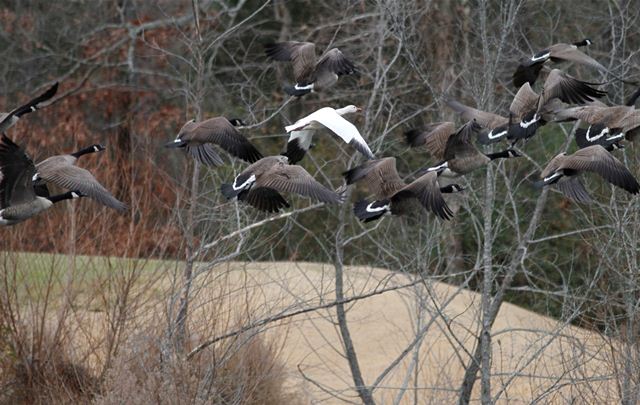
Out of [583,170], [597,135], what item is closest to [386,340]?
[597,135]

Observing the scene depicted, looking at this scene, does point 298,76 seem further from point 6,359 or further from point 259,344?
point 6,359

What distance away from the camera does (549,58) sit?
10.2 meters

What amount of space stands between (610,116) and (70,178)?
14.0 ft

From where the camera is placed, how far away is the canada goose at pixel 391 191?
27.7 feet

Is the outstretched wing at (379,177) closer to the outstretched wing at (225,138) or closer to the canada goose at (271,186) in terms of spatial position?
the canada goose at (271,186)

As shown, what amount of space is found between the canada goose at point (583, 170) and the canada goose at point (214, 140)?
2297 millimetres

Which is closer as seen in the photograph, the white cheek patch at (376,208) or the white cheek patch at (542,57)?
the white cheek patch at (376,208)

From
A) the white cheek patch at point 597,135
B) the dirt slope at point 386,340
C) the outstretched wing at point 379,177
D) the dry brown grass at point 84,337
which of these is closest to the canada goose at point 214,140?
the outstretched wing at point 379,177

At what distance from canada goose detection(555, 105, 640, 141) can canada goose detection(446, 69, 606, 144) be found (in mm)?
117

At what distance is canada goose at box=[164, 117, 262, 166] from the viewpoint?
9125 mm

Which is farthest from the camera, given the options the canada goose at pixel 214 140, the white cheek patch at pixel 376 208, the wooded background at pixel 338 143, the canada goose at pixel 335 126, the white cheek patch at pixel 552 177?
the wooded background at pixel 338 143

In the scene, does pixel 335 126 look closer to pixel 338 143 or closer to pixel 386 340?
pixel 338 143

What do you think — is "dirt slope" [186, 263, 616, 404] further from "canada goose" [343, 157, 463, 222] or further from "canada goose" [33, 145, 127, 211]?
"canada goose" [343, 157, 463, 222]

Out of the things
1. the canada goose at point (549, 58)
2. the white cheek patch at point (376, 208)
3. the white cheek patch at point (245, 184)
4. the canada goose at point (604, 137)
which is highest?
the canada goose at point (549, 58)
